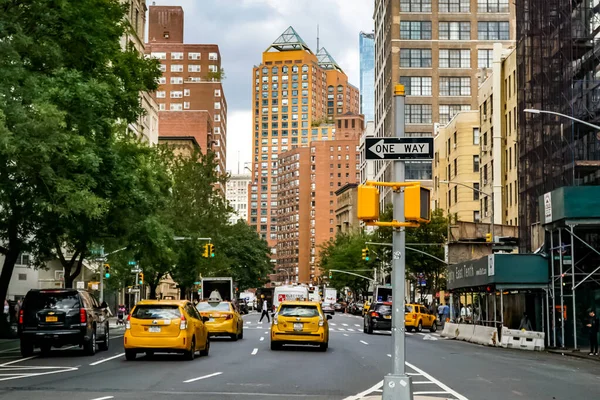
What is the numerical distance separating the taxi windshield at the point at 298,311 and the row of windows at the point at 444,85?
9014 centimetres

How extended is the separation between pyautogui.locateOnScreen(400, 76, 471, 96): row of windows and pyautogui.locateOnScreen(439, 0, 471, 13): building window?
28.3ft

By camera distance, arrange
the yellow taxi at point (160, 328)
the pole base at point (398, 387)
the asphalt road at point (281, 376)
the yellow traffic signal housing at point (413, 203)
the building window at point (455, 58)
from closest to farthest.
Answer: the pole base at point (398, 387) < the yellow traffic signal housing at point (413, 203) < the asphalt road at point (281, 376) < the yellow taxi at point (160, 328) < the building window at point (455, 58)

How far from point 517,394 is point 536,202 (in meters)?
35.3

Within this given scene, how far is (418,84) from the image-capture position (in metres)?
119

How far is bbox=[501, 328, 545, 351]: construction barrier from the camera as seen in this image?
38.4 m

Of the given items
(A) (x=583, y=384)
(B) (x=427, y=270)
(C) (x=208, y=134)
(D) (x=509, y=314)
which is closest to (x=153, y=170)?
(A) (x=583, y=384)

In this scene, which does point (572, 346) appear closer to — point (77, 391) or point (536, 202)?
point (536, 202)

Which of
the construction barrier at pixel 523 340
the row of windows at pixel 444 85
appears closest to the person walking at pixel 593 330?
the construction barrier at pixel 523 340

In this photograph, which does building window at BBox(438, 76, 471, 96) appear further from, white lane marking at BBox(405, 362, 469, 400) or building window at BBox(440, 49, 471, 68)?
white lane marking at BBox(405, 362, 469, 400)

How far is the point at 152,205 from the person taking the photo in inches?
1435

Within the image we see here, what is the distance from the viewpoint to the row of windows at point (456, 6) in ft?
392

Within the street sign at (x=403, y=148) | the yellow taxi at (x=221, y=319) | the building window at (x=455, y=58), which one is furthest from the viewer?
the building window at (x=455, y=58)

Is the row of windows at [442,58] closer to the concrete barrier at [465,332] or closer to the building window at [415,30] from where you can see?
the building window at [415,30]

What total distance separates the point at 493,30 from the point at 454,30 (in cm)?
483
